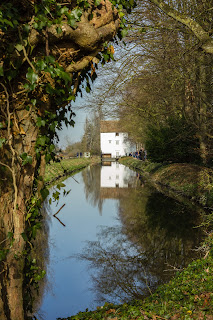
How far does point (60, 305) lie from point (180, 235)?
4798mm

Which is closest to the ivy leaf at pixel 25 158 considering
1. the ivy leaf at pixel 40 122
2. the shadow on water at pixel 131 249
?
the ivy leaf at pixel 40 122

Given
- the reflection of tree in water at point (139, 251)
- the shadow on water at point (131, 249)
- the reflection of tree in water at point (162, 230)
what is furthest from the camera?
the reflection of tree in water at point (162, 230)

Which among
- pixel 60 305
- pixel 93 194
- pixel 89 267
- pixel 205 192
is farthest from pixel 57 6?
pixel 93 194

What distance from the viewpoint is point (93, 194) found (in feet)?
61.3

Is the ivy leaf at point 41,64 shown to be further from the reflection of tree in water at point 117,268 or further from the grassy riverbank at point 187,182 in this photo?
the grassy riverbank at point 187,182

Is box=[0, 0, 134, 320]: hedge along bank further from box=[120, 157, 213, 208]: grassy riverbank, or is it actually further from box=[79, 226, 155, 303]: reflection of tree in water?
box=[120, 157, 213, 208]: grassy riverbank

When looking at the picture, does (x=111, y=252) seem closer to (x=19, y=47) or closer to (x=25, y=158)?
(x=25, y=158)

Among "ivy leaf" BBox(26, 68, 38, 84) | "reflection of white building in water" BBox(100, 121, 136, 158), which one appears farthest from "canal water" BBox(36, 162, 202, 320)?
"reflection of white building in water" BBox(100, 121, 136, 158)

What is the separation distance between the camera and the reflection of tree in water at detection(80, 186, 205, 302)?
6.31m

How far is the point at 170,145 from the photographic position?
72.1 ft

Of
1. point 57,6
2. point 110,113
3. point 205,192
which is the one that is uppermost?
point 110,113

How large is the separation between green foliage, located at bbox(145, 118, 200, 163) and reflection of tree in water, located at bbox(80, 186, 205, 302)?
8.80m

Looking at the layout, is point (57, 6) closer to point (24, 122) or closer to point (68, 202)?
point (24, 122)

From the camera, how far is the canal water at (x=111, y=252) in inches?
237
